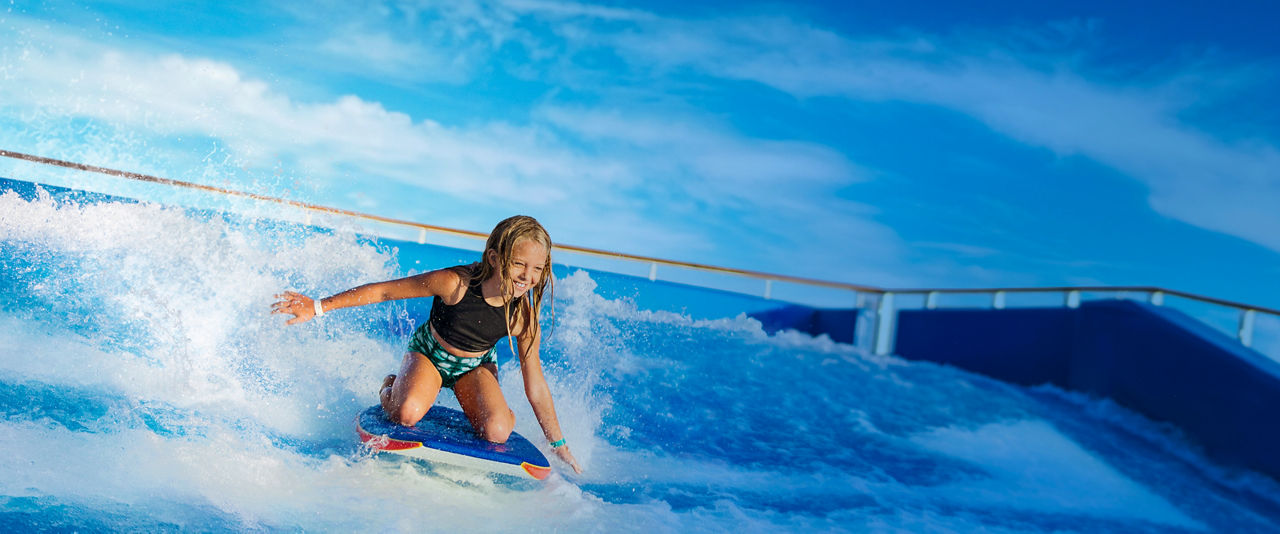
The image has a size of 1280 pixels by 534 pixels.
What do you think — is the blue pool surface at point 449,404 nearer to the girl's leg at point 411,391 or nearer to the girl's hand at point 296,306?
the girl's leg at point 411,391

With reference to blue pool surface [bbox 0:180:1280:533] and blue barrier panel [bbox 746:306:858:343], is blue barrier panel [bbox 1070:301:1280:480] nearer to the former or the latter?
blue pool surface [bbox 0:180:1280:533]

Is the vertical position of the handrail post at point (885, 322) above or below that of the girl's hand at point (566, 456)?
above

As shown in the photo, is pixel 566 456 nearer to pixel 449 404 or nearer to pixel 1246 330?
pixel 449 404

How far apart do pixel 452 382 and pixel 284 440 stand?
1.99 ft

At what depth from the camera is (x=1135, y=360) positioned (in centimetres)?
553

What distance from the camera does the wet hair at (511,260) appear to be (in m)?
2.64

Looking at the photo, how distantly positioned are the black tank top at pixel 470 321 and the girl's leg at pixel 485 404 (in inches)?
4.6

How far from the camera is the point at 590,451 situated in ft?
11.2

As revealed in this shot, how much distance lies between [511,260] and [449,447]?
63cm

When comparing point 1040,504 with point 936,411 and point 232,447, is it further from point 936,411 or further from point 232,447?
point 232,447

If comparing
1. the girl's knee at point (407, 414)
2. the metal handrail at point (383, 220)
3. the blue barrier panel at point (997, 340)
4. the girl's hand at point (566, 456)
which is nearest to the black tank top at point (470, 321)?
the girl's knee at point (407, 414)

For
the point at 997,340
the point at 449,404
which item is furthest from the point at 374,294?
the point at 997,340

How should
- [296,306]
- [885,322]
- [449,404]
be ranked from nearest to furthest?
[296,306]
[449,404]
[885,322]

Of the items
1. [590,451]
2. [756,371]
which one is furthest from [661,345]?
[590,451]
